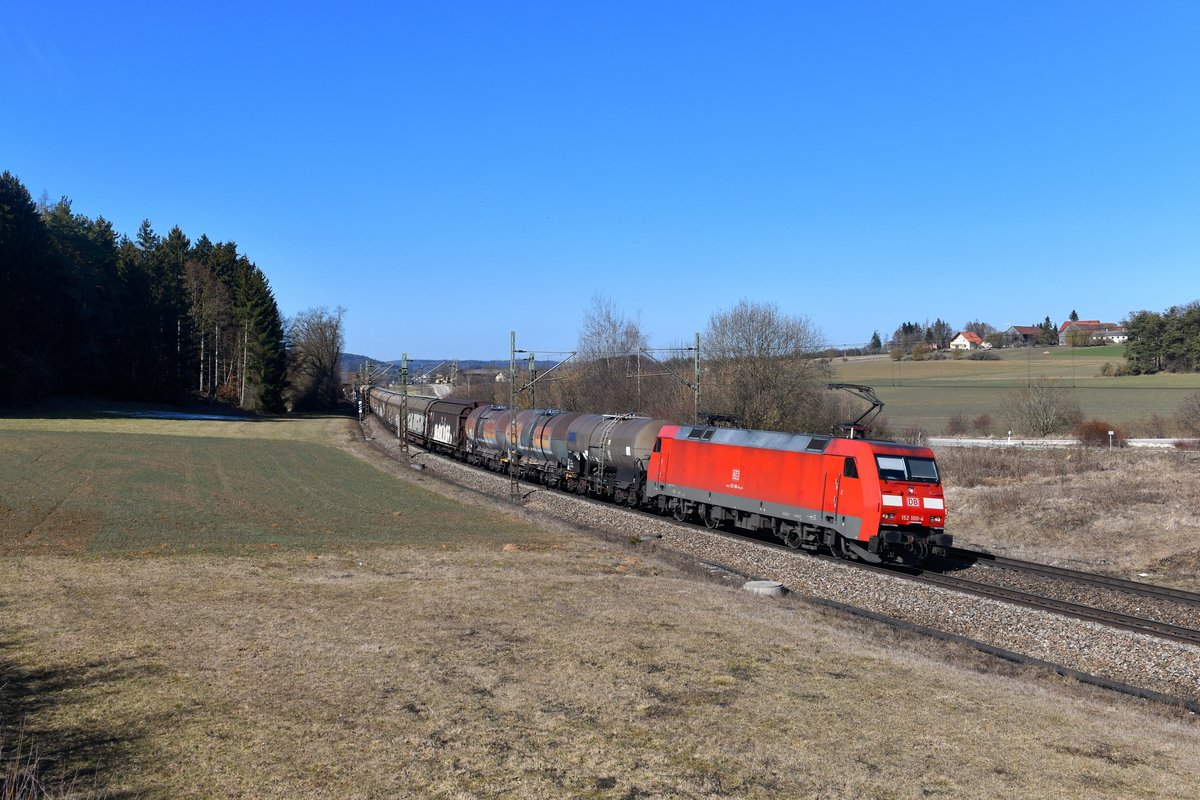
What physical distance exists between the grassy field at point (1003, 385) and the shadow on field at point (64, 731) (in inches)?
2581

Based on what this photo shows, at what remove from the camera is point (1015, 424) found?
71812 millimetres

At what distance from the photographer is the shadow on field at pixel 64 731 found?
8125 millimetres

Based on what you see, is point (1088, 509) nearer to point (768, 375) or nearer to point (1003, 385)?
point (768, 375)

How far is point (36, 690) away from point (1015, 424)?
73.1m

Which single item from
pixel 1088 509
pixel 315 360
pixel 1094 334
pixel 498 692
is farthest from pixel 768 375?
pixel 1094 334

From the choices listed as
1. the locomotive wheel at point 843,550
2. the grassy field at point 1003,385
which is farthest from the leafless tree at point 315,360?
the locomotive wheel at point 843,550

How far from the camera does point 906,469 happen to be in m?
23.9

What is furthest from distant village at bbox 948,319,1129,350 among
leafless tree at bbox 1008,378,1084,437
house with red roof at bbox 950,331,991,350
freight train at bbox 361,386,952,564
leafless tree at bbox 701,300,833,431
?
freight train at bbox 361,386,952,564

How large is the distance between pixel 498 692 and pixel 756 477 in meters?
17.7

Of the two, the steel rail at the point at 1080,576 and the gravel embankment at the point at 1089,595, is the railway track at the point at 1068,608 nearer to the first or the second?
the gravel embankment at the point at 1089,595

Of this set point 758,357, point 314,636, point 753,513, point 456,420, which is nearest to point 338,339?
point 456,420

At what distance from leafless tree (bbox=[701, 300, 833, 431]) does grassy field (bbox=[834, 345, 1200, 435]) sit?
52.1ft

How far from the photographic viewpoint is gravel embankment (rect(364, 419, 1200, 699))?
1585 centimetres

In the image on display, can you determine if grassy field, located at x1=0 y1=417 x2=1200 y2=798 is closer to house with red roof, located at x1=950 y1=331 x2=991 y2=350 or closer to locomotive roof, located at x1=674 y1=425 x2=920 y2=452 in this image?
locomotive roof, located at x1=674 y1=425 x2=920 y2=452
